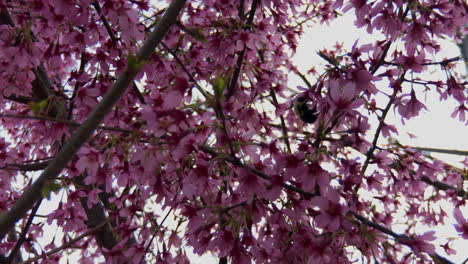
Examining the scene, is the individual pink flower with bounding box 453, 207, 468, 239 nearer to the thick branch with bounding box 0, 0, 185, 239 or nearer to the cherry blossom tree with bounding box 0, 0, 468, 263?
the cherry blossom tree with bounding box 0, 0, 468, 263

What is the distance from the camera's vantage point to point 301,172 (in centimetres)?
162

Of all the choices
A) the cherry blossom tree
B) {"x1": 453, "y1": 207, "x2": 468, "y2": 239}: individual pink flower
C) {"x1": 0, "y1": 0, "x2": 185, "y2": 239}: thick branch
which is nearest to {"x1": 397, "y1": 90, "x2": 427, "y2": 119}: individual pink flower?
the cherry blossom tree

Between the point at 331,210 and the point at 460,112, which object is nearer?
the point at 331,210

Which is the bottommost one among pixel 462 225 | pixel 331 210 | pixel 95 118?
pixel 462 225

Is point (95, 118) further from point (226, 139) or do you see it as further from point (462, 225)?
point (462, 225)

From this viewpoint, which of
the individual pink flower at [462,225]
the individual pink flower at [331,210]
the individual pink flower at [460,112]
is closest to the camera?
the individual pink flower at [331,210]

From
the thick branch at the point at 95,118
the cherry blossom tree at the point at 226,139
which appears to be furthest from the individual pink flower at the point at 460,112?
the thick branch at the point at 95,118

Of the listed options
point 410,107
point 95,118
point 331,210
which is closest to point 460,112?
point 410,107

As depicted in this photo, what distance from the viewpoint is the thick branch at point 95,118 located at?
1.28m

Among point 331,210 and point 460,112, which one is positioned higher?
point 460,112

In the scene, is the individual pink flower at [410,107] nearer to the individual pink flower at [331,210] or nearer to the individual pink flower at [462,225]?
the individual pink flower at [462,225]

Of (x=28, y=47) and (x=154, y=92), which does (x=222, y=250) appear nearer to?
(x=154, y=92)

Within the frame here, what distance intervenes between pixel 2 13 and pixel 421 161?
2.66 m

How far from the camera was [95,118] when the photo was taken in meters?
1.30
